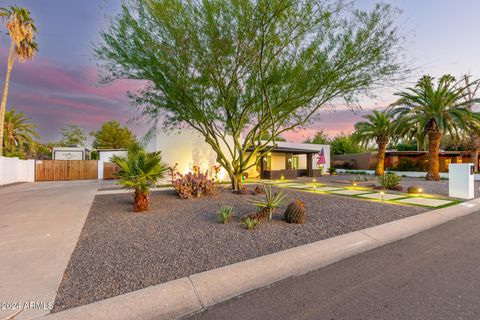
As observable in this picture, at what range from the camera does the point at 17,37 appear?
18000 mm

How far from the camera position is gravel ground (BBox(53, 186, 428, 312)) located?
9.95 ft

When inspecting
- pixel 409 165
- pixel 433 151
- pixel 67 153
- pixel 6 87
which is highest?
pixel 6 87

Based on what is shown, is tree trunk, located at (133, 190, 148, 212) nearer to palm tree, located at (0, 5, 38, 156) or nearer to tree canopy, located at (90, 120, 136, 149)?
palm tree, located at (0, 5, 38, 156)

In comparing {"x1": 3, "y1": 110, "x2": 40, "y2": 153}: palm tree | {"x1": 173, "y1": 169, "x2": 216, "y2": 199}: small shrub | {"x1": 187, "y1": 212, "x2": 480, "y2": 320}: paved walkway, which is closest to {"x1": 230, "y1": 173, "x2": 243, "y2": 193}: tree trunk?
{"x1": 173, "y1": 169, "x2": 216, "y2": 199}: small shrub

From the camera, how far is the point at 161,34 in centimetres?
771

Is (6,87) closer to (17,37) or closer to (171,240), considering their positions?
(17,37)

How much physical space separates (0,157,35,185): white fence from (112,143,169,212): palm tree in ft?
54.0

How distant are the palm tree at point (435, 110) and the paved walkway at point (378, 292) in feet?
52.1

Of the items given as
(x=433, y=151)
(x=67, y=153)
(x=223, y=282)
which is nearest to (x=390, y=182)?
(x=433, y=151)

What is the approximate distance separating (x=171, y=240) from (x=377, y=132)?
2403cm

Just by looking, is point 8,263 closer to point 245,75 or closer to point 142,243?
point 142,243

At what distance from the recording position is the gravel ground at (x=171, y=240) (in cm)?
303

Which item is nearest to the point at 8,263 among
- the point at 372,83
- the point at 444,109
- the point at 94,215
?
the point at 94,215

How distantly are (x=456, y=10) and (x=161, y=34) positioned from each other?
39.0 feet
